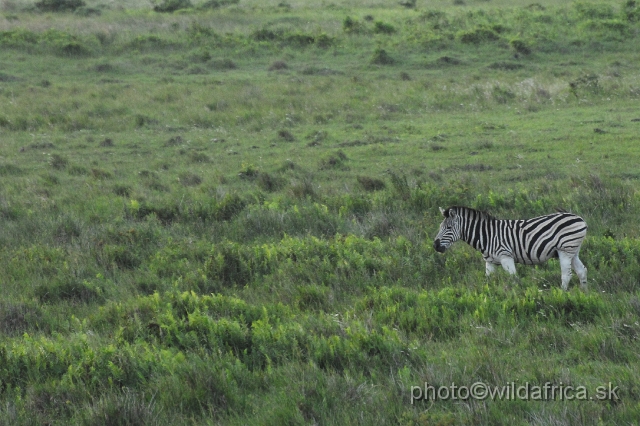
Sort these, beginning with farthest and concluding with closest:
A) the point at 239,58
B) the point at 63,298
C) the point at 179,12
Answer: the point at 179,12 → the point at 239,58 → the point at 63,298

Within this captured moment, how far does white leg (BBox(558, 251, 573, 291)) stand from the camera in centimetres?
754

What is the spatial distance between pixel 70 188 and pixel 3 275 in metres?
5.27

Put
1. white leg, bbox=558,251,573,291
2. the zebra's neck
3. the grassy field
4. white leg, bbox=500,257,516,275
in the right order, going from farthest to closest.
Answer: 1. the zebra's neck
2. white leg, bbox=500,257,516,275
3. white leg, bbox=558,251,573,291
4. the grassy field

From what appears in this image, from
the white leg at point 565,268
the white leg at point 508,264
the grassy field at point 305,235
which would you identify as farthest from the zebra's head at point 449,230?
the white leg at point 565,268

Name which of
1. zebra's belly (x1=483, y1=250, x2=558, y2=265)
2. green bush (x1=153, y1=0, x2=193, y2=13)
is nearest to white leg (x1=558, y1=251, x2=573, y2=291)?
zebra's belly (x1=483, y1=250, x2=558, y2=265)

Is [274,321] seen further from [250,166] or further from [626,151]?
[626,151]

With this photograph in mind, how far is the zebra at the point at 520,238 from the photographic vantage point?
25.3ft

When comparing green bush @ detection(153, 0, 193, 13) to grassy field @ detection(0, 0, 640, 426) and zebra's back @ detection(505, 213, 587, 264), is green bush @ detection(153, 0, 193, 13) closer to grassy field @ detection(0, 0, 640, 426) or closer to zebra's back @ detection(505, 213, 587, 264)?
grassy field @ detection(0, 0, 640, 426)

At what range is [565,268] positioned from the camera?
7629 mm

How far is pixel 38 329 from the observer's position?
761cm

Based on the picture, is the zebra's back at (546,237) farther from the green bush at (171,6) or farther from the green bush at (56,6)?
the green bush at (56,6)

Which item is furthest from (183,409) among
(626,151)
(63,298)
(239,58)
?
(239,58)

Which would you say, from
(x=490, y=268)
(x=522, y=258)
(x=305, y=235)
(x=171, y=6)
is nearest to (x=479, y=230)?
(x=490, y=268)

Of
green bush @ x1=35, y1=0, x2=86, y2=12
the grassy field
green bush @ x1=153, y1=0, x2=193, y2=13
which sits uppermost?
green bush @ x1=35, y1=0, x2=86, y2=12
